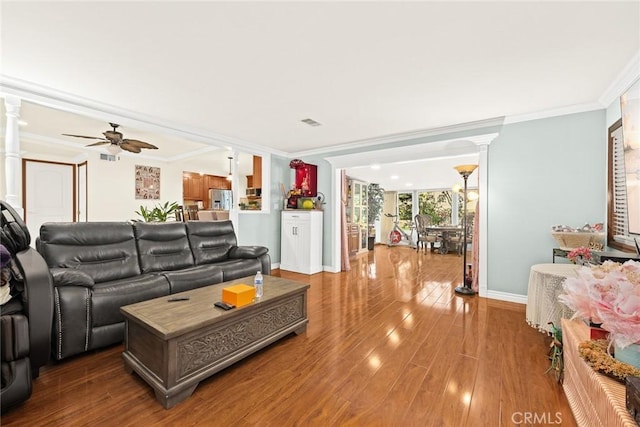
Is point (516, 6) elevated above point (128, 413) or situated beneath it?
elevated above

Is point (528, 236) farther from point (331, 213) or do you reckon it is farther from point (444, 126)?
point (331, 213)

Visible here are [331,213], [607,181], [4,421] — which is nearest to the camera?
[4,421]

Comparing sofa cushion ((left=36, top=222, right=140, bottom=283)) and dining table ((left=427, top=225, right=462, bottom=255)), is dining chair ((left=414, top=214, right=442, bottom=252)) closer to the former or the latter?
dining table ((left=427, top=225, right=462, bottom=255))

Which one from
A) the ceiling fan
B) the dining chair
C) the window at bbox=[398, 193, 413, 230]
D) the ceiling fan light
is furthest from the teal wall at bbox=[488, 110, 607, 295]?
the window at bbox=[398, 193, 413, 230]

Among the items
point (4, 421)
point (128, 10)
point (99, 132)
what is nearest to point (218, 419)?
point (4, 421)

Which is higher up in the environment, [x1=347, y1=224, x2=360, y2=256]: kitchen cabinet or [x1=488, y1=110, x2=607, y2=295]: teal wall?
[x1=488, y1=110, x2=607, y2=295]: teal wall

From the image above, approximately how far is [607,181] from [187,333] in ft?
13.7

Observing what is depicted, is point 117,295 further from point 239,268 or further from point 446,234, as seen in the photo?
point 446,234

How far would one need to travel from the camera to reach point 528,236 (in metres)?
3.31

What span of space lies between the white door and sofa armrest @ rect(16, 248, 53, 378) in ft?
16.1

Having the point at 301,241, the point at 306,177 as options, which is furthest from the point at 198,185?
the point at 301,241

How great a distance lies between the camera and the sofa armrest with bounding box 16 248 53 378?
1515 millimetres

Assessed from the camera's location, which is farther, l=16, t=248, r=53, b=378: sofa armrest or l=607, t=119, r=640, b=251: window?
l=607, t=119, r=640, b=251: window

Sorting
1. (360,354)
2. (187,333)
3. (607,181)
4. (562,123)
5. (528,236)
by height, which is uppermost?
(562,123)
